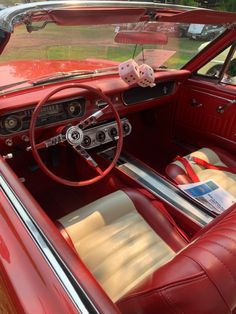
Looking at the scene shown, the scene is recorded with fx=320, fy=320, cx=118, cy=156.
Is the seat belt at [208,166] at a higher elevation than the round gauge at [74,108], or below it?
below

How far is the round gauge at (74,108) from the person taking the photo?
2285 mm

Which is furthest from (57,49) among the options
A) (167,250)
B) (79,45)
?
(167,250)

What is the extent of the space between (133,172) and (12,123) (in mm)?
946

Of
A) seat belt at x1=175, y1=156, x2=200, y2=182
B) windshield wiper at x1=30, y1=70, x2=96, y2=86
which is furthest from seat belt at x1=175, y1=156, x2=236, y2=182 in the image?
windshield wiper at x1=30, y1=70, x2=96, y2=86

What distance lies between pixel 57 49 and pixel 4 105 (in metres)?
1.24

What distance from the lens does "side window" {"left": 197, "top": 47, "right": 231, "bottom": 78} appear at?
2.84m

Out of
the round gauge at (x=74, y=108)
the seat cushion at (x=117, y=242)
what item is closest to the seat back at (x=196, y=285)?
the seat cushion at (x=117, y=242)

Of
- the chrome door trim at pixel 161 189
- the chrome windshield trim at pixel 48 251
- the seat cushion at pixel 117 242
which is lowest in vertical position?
the seat cushion at pixel 117 242

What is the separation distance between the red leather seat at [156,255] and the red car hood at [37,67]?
1106 millimetres

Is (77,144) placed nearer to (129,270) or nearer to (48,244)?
(129,270)

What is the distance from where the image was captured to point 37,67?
267 cm

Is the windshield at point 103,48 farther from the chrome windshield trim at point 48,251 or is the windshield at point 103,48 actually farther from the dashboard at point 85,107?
the chrome windshield trim at point 48,251

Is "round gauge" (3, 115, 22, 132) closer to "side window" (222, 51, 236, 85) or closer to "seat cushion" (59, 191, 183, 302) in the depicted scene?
"seat cushion" (59, 191, 183, 302)

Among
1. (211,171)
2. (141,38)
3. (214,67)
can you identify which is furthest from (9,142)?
(214,67)
